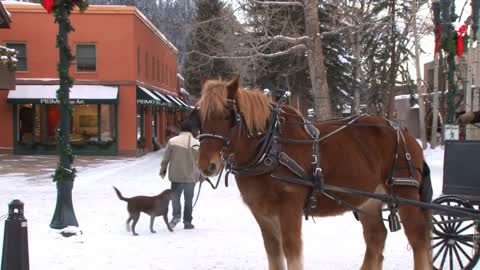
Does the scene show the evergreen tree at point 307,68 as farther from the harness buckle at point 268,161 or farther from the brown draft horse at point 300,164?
the harness buckle at point 268,161

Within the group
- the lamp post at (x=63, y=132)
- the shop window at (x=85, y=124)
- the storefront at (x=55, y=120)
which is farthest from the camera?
the shop window at (x=85, y=124)

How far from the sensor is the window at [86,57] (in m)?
31.4

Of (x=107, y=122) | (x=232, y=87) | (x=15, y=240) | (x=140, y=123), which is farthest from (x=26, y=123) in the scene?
(x=232, y=87)

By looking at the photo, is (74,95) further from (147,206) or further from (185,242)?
(185,242)

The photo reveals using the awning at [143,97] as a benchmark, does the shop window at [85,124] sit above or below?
below

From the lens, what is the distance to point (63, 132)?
9.70 metres

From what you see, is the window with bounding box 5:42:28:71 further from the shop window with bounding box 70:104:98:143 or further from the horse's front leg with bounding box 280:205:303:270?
the horse's front leg with bounding box 280:205:303:270

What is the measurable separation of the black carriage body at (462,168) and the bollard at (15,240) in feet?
15.2

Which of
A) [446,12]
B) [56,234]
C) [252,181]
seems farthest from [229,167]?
[446,12]

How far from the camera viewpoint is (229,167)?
5.02 m

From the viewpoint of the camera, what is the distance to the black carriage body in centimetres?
658

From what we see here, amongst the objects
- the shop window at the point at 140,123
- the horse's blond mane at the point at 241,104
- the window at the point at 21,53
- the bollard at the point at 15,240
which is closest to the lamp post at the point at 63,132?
the bollard at the point at 15,240

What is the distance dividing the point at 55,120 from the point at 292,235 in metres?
29.0

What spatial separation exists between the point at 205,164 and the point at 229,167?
0.29 meters
